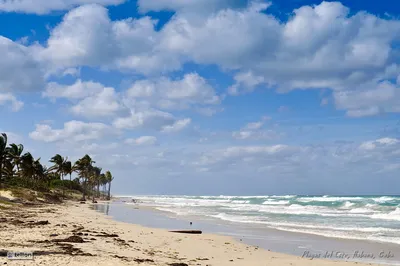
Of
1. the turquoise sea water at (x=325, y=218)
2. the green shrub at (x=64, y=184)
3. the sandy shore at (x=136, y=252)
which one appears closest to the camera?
the sandy shore at (x=136, y=252)

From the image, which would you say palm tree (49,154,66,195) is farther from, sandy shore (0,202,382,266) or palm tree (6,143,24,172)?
sandy shore (0,202,382,266)

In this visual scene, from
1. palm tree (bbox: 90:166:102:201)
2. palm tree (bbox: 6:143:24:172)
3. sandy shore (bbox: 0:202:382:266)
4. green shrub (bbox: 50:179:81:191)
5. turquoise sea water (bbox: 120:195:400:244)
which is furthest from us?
palm tree (bbox: 90:166:102:201)

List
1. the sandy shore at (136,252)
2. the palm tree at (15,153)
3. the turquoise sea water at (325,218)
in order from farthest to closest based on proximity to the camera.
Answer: the palm tree at (15,153), the turquoise sea water at (325,218), the sandy shore at (136,252)

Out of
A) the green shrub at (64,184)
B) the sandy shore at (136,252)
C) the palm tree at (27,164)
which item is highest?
the palm tree at (27,164)

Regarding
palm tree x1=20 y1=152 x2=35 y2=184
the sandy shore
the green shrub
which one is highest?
palm tree x1=20 y1=152 x2=35 y2=184

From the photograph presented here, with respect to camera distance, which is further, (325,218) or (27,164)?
(27,164)

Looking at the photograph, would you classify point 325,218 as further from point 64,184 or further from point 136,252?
point 64,184

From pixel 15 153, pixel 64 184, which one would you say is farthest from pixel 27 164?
pixel 64 184

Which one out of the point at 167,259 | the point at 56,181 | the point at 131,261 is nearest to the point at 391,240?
the point at 167,259

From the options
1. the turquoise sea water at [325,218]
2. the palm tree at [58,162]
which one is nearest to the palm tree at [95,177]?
the palm tree at [58,162]

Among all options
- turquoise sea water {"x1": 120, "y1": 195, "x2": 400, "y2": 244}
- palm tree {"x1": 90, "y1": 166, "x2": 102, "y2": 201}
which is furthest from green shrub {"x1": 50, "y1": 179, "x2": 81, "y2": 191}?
turquoise sea water {"x1": 120, "y1": 195, "x2": 400, "y2": 244}

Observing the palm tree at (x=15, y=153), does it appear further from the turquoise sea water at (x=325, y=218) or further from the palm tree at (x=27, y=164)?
the turquoise sea water at (x=325, y=218)

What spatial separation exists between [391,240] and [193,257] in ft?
44.8

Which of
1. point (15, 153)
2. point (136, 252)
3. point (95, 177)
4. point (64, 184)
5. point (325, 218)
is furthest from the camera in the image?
point (95, 177)
